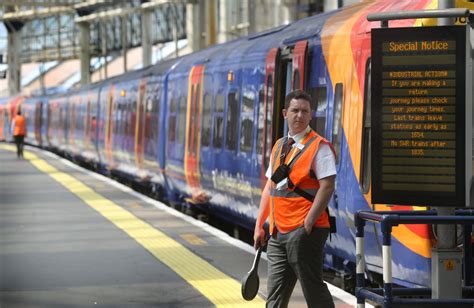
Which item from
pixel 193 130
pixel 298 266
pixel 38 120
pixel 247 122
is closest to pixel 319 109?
pixel 247 122

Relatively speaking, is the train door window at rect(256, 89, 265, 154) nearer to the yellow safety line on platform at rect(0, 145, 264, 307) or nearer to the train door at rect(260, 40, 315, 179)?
the train door at rect(260, 40, 315, 179)

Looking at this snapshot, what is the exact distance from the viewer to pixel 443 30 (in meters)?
7.45

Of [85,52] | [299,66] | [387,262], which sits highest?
[85,52]

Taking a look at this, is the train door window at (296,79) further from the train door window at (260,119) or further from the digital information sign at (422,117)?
the digital information sign at (422,117)

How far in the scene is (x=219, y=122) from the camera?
18562 millimetres

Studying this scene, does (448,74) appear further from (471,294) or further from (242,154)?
(242,154)

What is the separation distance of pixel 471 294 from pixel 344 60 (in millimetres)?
4074

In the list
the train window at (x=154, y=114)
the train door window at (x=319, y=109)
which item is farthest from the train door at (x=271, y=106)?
the train window at (x=154, y=114)

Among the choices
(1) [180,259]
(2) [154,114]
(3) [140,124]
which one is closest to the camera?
(1) [180,259]

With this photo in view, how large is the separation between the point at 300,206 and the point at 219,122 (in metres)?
11.0

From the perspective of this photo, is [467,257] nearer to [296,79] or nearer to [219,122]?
[296,79]

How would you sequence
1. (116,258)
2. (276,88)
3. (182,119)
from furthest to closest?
(182,119), (276,88), (116,258)

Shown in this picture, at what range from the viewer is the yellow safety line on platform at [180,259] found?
10.5 m

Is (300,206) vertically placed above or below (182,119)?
below
